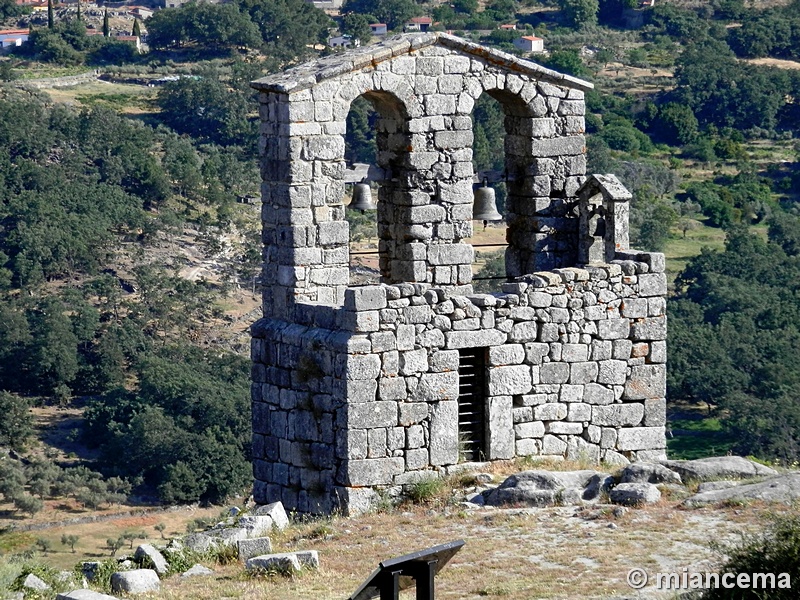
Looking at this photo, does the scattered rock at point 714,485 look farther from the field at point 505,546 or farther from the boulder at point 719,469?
the field at point 505,546

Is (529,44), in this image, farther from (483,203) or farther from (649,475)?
(649,475)

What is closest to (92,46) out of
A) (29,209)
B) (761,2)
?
(29,209)

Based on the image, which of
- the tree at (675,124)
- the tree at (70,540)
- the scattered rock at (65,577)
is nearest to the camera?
the scattered rock at (65,577)

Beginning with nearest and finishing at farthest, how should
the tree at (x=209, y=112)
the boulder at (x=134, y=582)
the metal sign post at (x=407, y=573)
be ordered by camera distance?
the metal sign post at (x=407, y=573) < the boulder at (x=134, y=582) < the tree at (x=209, y=112)

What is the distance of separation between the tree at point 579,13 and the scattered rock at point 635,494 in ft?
251

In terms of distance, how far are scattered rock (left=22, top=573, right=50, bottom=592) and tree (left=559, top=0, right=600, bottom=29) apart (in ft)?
257

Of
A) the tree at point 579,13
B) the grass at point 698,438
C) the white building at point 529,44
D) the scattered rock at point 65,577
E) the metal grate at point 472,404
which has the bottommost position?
the grass at point 698,438

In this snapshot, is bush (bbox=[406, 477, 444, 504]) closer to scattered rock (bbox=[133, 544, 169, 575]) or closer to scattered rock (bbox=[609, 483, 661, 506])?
scattered rock (bbox=[609, 483, 661, 506])

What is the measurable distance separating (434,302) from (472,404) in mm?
885

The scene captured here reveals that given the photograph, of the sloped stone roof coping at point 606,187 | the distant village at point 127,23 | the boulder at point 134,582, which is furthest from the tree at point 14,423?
the boulder at point 134,582

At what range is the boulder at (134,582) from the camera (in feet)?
34.7

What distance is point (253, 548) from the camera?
37.6 feet

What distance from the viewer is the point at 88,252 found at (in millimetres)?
53094

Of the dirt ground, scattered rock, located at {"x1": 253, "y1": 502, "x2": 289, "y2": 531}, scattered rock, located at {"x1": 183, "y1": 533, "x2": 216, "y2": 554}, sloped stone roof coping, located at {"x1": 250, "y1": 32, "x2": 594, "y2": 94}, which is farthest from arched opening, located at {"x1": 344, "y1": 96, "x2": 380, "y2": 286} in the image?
scattered rock, located at {"x1": 183, "y1": 533, "x2": 216, "y2": 554}
